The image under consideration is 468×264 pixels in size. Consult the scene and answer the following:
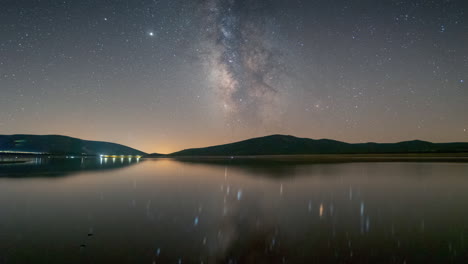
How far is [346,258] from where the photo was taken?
6.73m

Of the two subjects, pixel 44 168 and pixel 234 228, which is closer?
pixel 234 228

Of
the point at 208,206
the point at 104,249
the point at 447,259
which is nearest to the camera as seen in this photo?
the point at 447,259

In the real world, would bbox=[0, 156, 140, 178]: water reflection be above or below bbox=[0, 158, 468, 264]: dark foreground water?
below

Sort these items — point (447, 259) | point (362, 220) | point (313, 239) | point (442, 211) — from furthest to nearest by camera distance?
point (442, 211) → point (362, 220) → point (313, 239) → point (447, 259)

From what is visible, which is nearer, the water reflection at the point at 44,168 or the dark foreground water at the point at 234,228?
the dark foreground water at the point at 234,228

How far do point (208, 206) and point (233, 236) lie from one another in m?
5.27

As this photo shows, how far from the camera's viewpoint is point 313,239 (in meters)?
8.30

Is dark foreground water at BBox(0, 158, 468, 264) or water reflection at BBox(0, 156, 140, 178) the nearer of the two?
dark foreground water at BBox(0, 158, 468, 264)

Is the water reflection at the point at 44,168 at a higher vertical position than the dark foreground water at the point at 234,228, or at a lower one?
lower

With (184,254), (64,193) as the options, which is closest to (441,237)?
(184,254)

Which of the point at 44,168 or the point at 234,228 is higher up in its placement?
the point at 234,228

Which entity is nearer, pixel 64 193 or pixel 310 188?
pixel 64 193

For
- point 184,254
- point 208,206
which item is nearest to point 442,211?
point 208,206

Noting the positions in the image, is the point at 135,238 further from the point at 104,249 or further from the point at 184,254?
the point at 184,254
